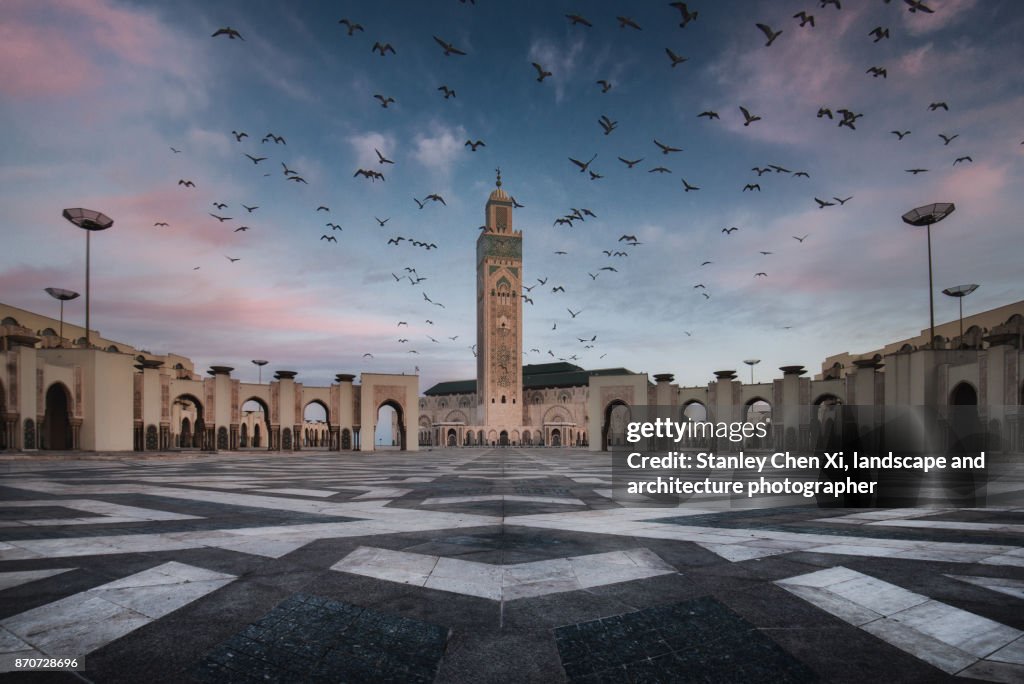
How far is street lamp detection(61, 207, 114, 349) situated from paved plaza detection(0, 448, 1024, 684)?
29.4 metres

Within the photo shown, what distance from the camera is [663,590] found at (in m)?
3.06

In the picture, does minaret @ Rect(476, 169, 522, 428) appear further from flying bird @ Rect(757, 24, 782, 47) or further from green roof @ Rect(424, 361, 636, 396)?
flying bird @ Rect(757, 24, 782, 47)

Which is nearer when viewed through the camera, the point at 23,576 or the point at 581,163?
the point at 23,576

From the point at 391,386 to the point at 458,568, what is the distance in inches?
1530

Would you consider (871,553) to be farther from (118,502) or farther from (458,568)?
(118,502)

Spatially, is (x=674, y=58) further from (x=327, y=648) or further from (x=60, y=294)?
(x=60, y=294)

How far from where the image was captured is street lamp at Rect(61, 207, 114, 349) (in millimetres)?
28016

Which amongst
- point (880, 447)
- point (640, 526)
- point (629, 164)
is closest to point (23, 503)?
point (640, 526)

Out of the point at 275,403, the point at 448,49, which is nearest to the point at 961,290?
the point at 448,49

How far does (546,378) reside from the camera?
9544 cm

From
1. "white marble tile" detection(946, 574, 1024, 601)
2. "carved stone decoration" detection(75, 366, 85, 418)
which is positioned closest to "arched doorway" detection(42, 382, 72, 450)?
"carved stone decoration" detection(75, 366, 85, 418)

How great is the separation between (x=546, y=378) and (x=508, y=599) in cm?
9292

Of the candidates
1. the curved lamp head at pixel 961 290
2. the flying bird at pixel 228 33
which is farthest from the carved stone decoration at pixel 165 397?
the curved lamp head at pixel 961 290

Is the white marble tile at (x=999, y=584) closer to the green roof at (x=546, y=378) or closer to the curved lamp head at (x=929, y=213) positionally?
the curved lamp head at (x=929, y=213)
